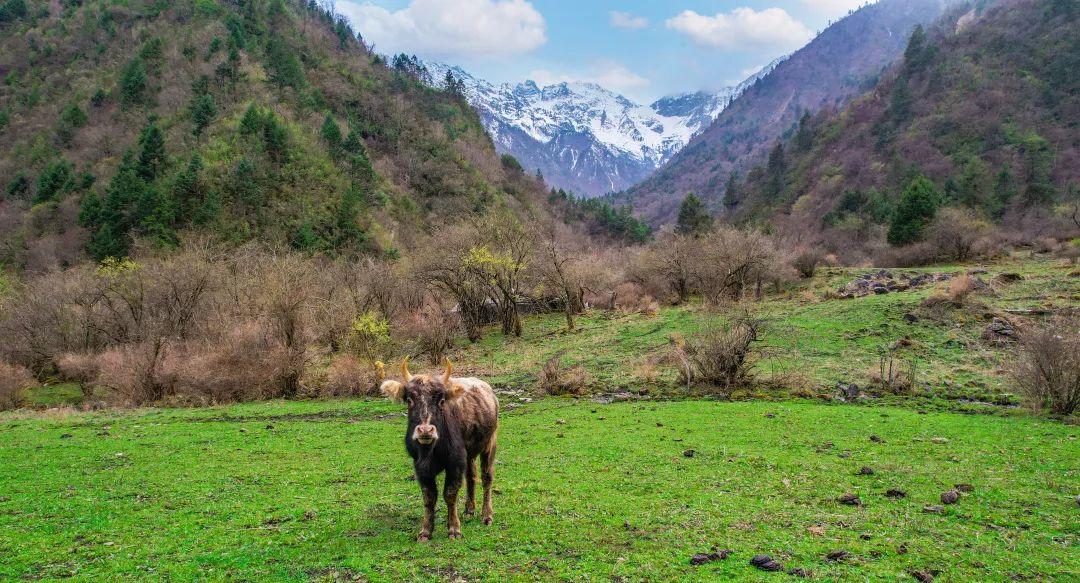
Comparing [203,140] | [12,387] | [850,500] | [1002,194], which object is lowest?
[12,387]

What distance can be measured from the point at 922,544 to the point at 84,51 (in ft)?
419

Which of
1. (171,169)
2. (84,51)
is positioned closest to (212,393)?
(171,169)

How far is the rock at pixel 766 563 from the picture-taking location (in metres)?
6.82

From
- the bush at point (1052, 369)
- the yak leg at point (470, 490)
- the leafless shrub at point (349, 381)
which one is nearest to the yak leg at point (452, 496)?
the yak leg at point (470, 490)

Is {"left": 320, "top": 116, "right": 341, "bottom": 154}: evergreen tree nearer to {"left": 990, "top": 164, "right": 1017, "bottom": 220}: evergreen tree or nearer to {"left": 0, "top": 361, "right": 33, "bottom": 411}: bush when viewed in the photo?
{"left": 0, "top": 361, "right": 33, "bottom": 411}: bush

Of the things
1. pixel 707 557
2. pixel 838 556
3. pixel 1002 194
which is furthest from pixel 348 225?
pixel 1002 194

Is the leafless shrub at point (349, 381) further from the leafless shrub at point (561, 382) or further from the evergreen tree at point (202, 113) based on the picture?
the evergreen tree at point (202, 113)

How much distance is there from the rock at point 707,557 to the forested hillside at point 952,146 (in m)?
58.6

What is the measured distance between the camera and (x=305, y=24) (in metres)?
118

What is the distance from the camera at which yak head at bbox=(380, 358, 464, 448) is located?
25.8 feet

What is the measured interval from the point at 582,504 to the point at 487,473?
1928 mm

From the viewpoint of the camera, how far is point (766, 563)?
271 inches

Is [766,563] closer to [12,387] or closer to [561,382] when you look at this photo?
[561,382]

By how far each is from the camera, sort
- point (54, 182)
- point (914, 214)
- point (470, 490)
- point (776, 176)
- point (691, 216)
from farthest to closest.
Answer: point (776, 176)
point (691, 216)
point (54, 182)
point (914, 214)
point (470, 490)
